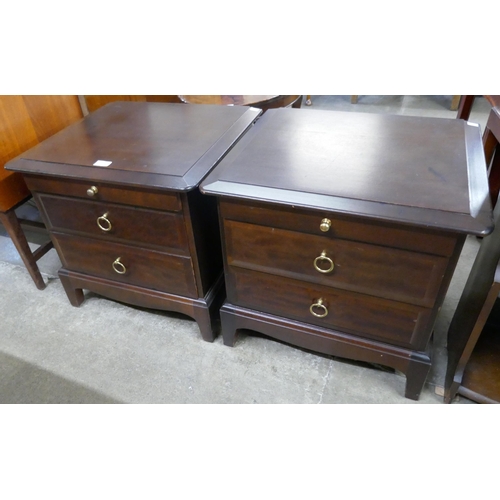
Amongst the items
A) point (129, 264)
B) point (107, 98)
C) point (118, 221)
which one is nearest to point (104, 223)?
point (118, 221)

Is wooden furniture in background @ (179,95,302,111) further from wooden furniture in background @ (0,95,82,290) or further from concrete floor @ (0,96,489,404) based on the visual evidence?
concrete floor @ (0,96,489,404)

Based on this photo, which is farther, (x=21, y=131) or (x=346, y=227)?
(x=21, y=131)

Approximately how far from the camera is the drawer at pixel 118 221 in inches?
44.8

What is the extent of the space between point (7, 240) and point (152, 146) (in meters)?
1.20

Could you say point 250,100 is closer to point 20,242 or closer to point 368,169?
point 368,169

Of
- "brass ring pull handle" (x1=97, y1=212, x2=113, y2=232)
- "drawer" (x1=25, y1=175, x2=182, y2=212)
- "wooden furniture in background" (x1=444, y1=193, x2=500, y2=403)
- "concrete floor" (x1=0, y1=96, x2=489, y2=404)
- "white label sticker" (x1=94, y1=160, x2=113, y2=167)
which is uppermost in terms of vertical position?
"white label sticker" (x1=94, y1=160, x2=113, y2=167)

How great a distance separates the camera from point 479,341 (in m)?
1.23

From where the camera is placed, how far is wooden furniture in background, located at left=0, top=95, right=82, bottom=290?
4.44 ft

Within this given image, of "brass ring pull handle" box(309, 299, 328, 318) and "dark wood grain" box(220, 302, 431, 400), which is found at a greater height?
"brass ring pull handle" box(309, 299, 328, 318)

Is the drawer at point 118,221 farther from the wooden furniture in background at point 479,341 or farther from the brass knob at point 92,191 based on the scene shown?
the wooden furniture in background at point 479,341

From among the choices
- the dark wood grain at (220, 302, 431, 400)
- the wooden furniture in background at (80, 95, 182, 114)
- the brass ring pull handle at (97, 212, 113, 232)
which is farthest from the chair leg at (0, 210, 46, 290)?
the dark wood grain at (220, 302, 431, 400)

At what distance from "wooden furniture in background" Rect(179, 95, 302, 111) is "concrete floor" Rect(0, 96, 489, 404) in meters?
0.95

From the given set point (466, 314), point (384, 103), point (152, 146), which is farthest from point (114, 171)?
point (384, 103)

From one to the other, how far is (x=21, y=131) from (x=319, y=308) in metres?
1.18
